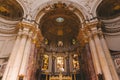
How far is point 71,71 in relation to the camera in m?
14.2

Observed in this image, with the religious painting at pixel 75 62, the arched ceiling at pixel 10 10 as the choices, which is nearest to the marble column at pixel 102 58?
the religious painting at pixel 75 62

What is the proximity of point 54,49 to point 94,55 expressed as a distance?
22.6 ft

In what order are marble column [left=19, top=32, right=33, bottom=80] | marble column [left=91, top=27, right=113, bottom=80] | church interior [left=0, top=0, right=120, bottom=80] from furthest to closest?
church interior [left=0, top=0, right=120, bottom=80] < marble column [left=19, top=32, right=33, bottom=80] < marble column [left=91, top=27, right=113, bottom=80]

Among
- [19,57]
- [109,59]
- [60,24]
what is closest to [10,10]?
[60,24]

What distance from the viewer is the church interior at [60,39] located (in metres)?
9.48

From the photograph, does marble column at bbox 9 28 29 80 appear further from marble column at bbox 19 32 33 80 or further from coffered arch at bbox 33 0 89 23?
coffered arch at bbox 33 0 89 23

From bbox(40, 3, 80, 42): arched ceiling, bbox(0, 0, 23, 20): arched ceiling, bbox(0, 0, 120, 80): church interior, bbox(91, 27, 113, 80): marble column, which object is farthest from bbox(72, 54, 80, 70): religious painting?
bbox(0, 0, 23, 20): arched ceiling

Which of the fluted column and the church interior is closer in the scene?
the fluted column

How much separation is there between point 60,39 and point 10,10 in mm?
6497

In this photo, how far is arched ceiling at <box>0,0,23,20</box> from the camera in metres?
13.1

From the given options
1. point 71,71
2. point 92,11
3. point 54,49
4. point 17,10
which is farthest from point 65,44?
point 17,10

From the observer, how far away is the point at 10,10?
45.3 ft

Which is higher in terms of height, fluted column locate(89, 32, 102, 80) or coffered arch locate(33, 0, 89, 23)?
coffered arch locate(33, 0, 89, 23)

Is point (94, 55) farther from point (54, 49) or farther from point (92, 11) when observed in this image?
point (54, 49)
